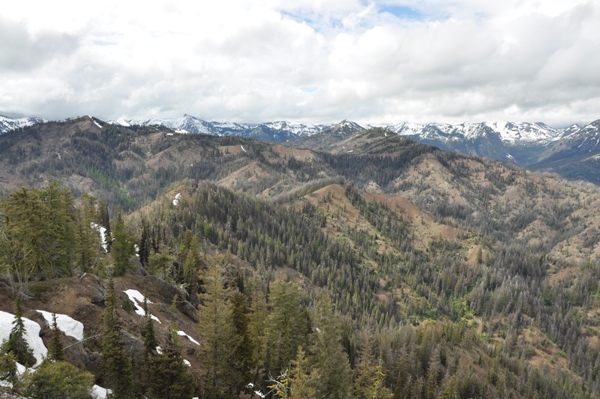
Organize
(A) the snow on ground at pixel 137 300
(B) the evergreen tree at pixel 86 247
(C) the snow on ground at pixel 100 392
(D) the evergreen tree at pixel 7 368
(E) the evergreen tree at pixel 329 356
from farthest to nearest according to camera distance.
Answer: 1. (B) the evergreen tree at pixel 86 247
2. (A) the snow on ground at pixel 137 300
3. (E) the evergreen tree at pixel 329 356
4. (C) the snow on ground at pixel 100 392
5. (D) the evergreen tree at pixel 7 368

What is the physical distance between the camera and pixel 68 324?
35844 millimetres

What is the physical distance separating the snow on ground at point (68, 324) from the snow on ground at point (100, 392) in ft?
18.5

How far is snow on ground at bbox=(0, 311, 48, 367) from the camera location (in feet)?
98.4

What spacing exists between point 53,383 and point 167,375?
1126 centimetres

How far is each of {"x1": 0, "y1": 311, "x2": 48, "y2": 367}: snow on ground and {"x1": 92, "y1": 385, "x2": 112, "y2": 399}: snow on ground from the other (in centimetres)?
530

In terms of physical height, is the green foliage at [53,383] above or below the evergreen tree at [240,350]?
above

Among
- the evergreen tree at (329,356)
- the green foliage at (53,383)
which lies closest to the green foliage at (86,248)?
the green foliage at (53,383)

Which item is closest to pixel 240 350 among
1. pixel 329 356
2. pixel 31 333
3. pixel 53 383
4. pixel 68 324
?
pixel 329 356

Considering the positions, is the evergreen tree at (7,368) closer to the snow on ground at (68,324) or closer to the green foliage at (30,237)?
the snow on ground at (68,324)

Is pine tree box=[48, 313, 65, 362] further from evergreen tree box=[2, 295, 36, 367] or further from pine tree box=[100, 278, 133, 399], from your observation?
pine tree box=[100, 278, 133, 399]

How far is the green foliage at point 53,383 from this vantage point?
75.8 feet

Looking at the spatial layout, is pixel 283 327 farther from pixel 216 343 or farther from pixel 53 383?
pixel 53 383

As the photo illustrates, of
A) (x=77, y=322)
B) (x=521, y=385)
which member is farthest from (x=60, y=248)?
(x=521, y=385)

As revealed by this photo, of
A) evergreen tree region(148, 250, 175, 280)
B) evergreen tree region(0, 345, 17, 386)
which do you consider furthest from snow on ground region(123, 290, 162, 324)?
evergreen tree region(0, 345, 17, 386)
